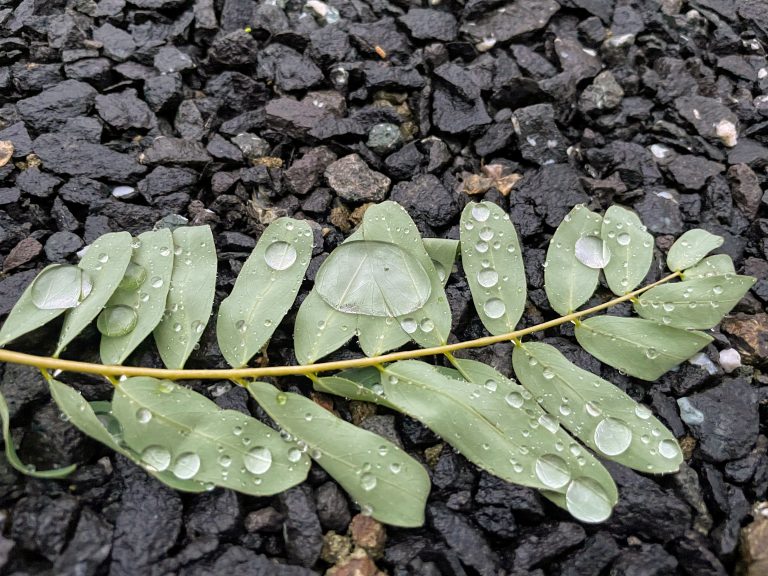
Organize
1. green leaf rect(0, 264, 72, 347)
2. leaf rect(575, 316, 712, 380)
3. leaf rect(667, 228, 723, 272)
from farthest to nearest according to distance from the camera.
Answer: leaf rect(667, 228, 723, 272) < leaf rect(575, 316, 712, 380) < green leaf rect(0, 264, 72, 347)

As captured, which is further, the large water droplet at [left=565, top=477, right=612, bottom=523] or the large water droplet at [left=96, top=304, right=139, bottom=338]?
the large water droplet at [left=96, top=304, right=139, bottom=338]

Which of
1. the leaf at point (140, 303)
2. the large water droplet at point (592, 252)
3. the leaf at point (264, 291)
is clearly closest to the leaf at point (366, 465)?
the leaf at point (264, 291)

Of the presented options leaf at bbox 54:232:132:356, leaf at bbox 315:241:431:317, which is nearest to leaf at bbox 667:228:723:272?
leaf at bbox 315:241:431:317

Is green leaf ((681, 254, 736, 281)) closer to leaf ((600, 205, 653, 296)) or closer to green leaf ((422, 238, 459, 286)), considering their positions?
leaf ((600, 205, 653, 296))

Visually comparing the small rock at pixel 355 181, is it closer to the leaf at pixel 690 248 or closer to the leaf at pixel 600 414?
the leaf at pixel 600 414

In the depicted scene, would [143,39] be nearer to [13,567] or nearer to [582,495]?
[13,567]

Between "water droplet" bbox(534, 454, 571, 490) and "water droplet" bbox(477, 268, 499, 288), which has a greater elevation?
"water droplet" bbox(477, 268, 499, 288)

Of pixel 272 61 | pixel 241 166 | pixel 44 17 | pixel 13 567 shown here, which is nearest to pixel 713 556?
pixel 13 567
